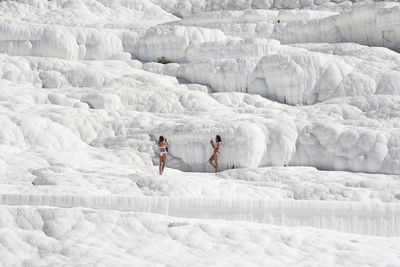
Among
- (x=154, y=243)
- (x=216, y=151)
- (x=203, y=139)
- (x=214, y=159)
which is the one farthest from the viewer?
(x=203, y=139)

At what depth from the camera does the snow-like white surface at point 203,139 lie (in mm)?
8883

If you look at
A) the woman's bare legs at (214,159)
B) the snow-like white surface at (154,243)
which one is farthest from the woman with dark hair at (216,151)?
the snow-like white surface at (154,243)

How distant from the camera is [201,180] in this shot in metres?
13.8

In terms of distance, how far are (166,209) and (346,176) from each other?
6537 millimetres

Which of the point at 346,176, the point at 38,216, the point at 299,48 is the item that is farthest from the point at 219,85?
the point at 38,216

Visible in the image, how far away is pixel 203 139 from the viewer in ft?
52.3

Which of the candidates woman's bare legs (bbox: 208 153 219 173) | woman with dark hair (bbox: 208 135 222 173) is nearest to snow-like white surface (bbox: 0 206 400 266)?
woman with dark hair (bbox: 208 135 222 173)

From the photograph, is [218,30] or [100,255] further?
[218,30]

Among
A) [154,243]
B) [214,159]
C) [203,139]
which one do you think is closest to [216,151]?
[214,159]

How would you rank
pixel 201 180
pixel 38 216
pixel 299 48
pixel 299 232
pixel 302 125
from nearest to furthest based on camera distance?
1. pixel 38 216
2. pixel 299 232
3. pixel 201 180
4. pixel 302 125
5. pixel 299 48

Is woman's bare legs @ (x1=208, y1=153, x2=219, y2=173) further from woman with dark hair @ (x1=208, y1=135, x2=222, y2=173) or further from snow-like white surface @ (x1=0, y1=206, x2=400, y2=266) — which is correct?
snow-like white surface @ (x1=0, y1=206, x2=400, y2=266)

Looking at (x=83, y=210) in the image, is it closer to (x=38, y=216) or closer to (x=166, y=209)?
(x=38, y=216)

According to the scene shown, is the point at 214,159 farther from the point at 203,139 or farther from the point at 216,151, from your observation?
the point at 203,139

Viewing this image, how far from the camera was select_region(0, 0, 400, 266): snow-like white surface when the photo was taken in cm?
888
